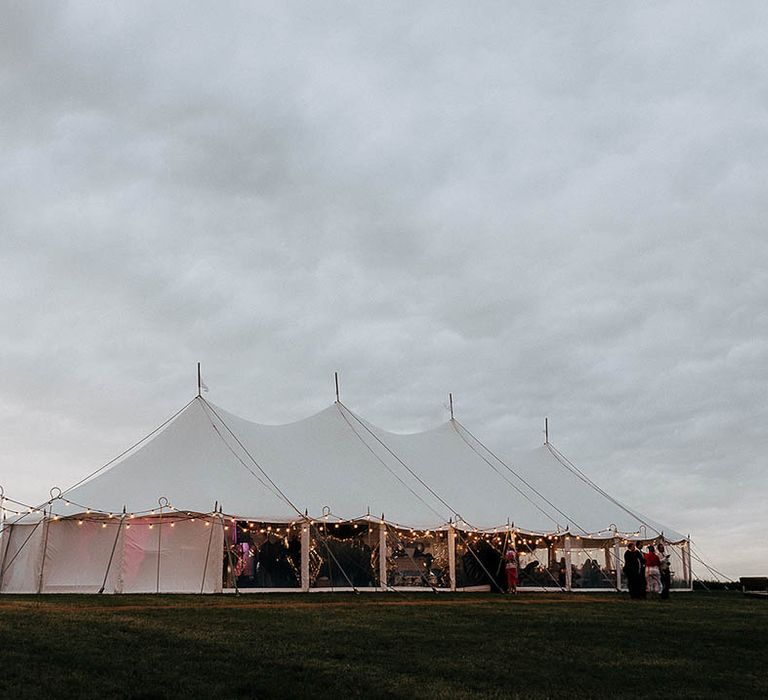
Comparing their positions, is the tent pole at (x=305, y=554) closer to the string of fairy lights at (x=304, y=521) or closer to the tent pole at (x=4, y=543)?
the string of fairy lights at (x=304, y=521)

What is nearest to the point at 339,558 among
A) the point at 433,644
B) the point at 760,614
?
the point at 760,614

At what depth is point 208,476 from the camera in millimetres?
16766

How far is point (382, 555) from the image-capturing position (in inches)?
678

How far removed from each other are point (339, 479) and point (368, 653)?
11095 millimetres

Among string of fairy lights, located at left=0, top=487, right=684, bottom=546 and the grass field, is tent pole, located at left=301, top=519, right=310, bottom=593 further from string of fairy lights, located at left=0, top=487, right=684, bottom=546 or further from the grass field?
the grass field

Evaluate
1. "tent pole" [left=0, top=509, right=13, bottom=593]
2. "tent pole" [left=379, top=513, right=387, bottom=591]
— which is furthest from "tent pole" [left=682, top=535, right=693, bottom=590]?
"tent pole" [left=0, top=509, right=13, bottom=593]

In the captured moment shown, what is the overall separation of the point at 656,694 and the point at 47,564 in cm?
1274

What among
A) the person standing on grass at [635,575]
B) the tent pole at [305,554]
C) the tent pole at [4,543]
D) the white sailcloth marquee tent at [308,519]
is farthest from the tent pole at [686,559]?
the tent pole at [4,543]

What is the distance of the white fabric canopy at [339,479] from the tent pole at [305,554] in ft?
1.02

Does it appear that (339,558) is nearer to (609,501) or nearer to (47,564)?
(47,564)

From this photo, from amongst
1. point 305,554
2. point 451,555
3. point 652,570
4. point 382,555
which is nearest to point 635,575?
point 652,570

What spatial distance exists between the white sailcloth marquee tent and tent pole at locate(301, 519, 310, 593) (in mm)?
33

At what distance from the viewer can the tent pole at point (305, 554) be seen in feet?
54.1

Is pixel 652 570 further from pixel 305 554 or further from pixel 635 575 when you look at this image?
pixel 305 554
